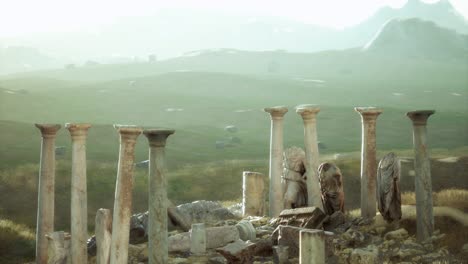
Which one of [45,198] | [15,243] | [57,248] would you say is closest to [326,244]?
[57,248]

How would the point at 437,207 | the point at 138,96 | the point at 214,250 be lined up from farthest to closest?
the point at 138,96 < the point at 437,207 < the point at 214,250

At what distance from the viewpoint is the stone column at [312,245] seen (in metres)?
14.7

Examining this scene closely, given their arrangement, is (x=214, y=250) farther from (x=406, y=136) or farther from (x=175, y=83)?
(x=175, y=83)

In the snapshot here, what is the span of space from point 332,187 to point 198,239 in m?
5.03

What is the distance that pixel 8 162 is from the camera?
39.5m

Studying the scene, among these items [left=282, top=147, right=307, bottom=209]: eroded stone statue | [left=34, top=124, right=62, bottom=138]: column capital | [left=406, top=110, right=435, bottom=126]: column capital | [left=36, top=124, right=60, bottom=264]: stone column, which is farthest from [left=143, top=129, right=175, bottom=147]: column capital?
[left=282, top=147, right=307, bottom=209]: eroded stone statue

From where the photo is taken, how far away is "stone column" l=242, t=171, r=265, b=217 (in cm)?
2503

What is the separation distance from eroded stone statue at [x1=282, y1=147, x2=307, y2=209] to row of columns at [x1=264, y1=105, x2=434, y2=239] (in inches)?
17.5

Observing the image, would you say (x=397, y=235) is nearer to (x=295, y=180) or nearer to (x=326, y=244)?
(x=326, y=244)

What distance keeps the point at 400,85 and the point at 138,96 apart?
142ft

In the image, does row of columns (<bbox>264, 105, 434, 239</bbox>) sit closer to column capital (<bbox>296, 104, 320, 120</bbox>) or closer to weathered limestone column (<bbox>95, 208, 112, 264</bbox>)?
column capital (<bbox>296, 104, 320, 120</bbox>)

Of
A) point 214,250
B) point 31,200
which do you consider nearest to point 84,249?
point 214,250

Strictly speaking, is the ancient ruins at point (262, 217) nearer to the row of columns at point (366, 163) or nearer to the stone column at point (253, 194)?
the row of columns at point (366, 163)

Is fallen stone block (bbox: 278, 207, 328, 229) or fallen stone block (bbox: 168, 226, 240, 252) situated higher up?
fallen stone block (bbox: 278, 207, 328, 229)
